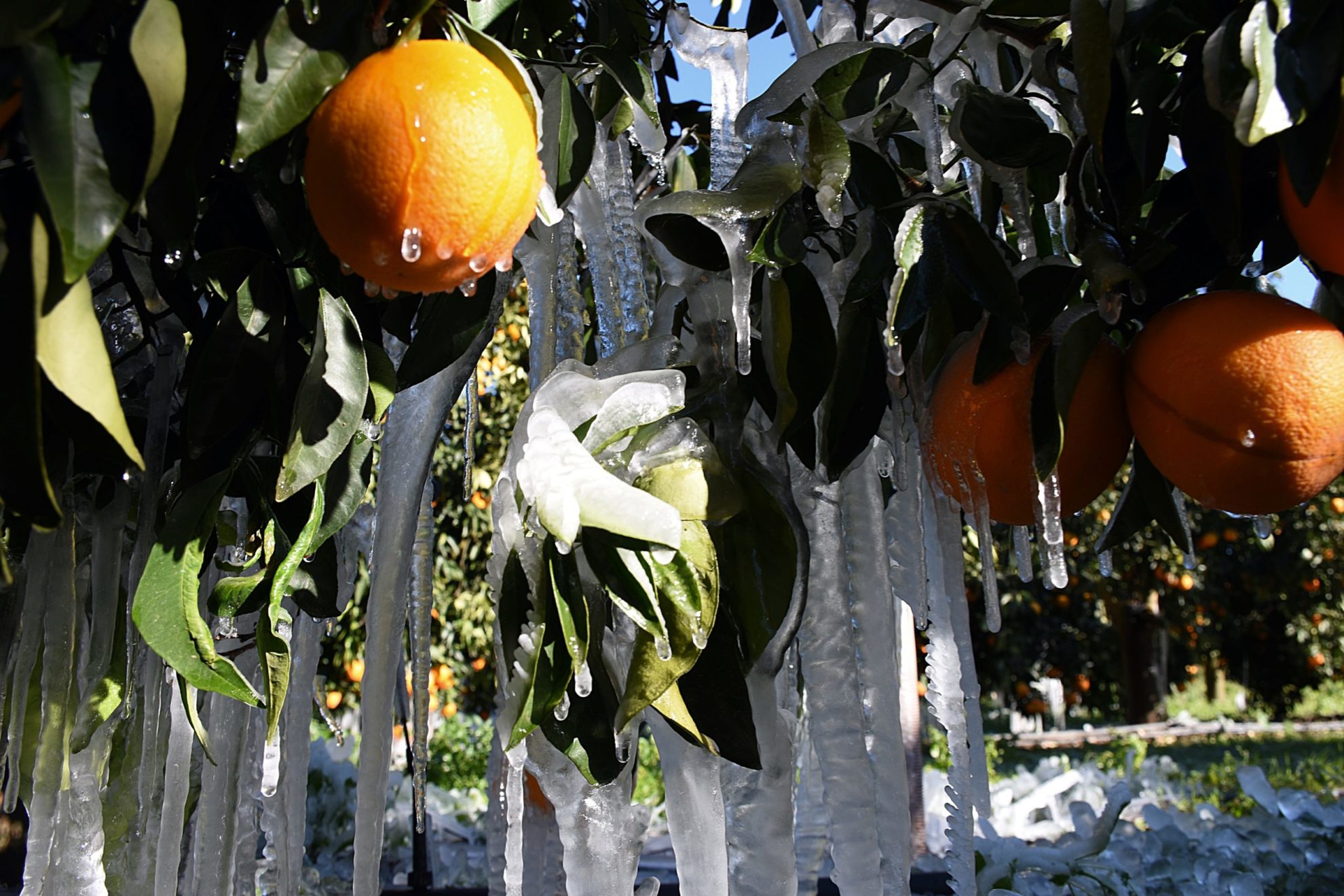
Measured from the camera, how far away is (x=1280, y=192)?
63 centimetres

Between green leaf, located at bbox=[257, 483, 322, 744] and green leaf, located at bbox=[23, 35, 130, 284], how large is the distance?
0.20m

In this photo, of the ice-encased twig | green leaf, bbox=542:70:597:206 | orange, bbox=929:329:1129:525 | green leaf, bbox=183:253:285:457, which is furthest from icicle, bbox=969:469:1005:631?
green leaf, bbox=183:253:285:457

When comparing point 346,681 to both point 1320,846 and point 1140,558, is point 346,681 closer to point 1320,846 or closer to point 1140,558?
point 1320,846

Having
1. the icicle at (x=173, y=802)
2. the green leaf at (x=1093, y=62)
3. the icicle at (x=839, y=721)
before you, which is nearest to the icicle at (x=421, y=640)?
the icicle at (x=173, y=802)

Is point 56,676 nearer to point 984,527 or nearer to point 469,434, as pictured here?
point 469,434

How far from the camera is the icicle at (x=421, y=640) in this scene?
811mm

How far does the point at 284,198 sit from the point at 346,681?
3.73m

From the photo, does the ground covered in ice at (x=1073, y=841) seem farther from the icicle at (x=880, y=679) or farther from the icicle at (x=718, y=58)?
the icicle at (x=718, y=58)

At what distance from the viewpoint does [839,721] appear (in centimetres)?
76

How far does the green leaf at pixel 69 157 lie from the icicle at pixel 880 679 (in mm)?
532

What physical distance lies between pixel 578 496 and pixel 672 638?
3.6 inches

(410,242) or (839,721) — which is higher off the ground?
(410,242)

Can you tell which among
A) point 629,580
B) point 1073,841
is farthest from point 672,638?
point 1073,841

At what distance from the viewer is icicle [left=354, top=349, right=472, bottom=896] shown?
2.54 feet
